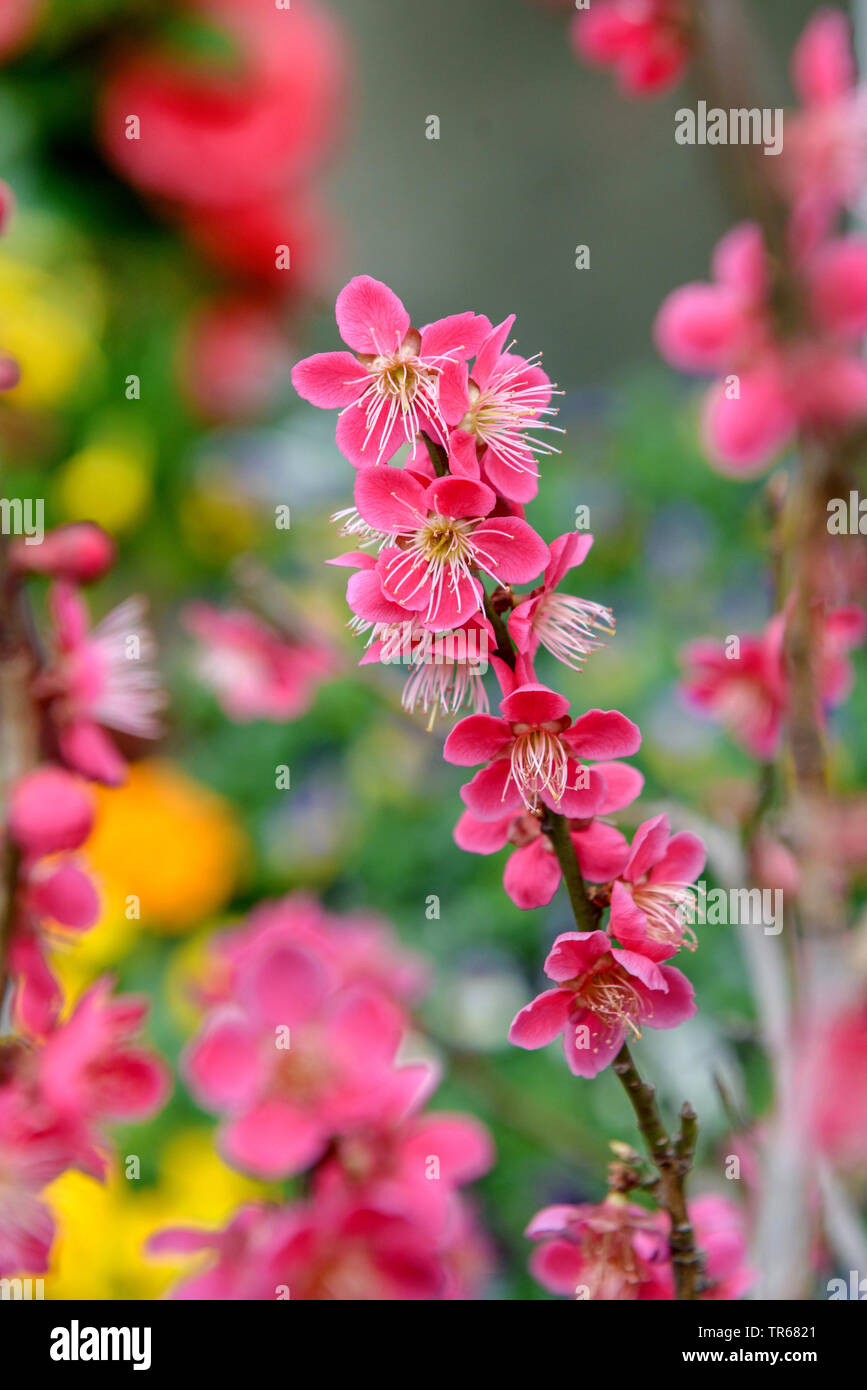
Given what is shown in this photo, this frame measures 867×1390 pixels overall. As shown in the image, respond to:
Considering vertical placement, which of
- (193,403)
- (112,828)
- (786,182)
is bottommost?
(112,828)

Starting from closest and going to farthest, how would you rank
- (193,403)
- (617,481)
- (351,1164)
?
1. (351,1164)
2. (617,481)
3. (193,403)

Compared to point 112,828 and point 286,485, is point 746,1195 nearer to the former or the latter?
point 112,828

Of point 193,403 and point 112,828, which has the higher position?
point 193,403

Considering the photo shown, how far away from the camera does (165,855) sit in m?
0.92

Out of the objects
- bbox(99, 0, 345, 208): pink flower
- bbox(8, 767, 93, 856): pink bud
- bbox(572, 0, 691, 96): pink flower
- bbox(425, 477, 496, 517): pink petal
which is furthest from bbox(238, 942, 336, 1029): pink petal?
bbox(99, 0, 345, 208): pink flower

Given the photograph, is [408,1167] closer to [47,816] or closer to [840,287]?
[47,816]

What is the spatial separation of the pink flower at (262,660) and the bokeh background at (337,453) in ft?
0.68

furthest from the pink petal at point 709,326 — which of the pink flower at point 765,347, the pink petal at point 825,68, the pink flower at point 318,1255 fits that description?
the pink flower at point 318,1255

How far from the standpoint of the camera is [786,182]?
1.51ft

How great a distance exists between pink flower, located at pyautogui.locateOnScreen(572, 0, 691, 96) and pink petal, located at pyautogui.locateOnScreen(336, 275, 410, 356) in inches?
10.3

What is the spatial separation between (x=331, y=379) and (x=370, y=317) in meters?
0.01

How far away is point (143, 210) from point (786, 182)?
38.3 inches

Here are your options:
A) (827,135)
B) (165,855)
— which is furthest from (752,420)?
(165,855)

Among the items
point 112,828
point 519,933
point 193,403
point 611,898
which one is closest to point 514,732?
point 611,898
